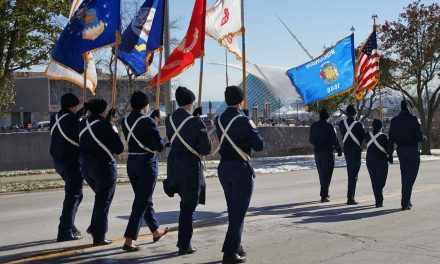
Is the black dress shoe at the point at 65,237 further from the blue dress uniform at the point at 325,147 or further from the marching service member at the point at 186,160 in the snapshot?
the blue dress uniform at the point at 325,147

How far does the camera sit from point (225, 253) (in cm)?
691

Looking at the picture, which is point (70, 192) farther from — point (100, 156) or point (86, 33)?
point (86, 33)

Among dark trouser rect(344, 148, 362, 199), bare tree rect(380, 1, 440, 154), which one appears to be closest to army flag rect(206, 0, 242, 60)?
dark trouser rect(344, 148, 362, 199)

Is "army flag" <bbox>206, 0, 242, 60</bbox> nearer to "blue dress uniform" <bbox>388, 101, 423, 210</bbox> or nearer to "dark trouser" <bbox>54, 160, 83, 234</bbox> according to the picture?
"blue dress uniform" <bbox>388, 101, 423, 210</bbox>

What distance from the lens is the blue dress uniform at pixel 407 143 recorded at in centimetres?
1105

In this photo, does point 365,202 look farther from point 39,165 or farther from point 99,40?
point 39,165

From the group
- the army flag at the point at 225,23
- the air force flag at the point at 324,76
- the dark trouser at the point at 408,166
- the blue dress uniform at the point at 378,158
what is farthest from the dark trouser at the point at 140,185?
the air force flag at the point at 324,76

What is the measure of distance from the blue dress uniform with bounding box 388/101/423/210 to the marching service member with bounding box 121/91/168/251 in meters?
5.36

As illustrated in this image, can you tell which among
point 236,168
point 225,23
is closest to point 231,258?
point 236,168

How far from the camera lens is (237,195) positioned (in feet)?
22.9

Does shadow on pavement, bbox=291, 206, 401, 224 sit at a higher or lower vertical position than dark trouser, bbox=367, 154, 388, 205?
lower

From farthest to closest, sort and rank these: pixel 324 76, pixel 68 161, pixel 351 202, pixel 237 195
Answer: pixel 324 76 < pixel 351 202 < pixel 68 161 < pixel 237 195

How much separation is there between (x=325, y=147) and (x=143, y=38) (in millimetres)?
4204

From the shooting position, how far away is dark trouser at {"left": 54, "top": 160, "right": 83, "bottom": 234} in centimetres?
833
